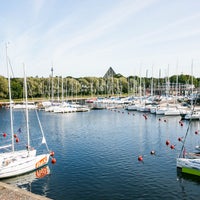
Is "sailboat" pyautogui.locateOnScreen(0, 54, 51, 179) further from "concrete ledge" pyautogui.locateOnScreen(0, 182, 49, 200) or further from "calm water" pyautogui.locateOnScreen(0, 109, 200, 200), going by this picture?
"concrete ledge" pyautogui.locateOnScreen(0, 182, 49, 200)

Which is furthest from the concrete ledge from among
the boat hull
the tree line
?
the tree line

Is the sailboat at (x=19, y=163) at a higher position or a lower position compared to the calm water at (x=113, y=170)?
higher

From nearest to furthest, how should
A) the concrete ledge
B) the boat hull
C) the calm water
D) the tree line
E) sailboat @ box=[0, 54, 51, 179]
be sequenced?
the concrete ledge < the calm water < the boat hull < sailboat @ box=[0, 54, 51, 179] < the tree line

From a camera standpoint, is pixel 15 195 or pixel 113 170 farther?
pixel 113 170

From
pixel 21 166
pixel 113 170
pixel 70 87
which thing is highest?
pixel 70 87

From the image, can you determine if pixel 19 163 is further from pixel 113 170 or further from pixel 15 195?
pixel 113 170

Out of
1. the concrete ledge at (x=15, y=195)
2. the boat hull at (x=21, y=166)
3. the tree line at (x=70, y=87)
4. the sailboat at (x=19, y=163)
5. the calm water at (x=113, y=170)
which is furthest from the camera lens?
the tree line at (x=70, y=87)

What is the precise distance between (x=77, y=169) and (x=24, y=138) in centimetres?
2280

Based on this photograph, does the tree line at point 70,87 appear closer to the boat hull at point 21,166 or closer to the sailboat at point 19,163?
the sailboat at point 19,163

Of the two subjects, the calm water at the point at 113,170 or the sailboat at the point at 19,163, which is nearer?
the calm water at the point at 113,170

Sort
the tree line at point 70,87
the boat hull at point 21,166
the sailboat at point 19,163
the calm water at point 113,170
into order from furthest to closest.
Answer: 1. the tree line at point 70,87
2. the sailboat at point 19,163
3. the boat hull at point 21,166
4. the calm water at point 113,170

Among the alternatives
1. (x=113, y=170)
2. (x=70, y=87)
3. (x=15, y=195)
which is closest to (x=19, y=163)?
(x=15, y=195)

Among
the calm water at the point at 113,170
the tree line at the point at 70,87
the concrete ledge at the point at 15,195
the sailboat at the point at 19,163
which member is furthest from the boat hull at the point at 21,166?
the tree line at the point at 70,87

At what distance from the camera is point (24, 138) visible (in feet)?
177
